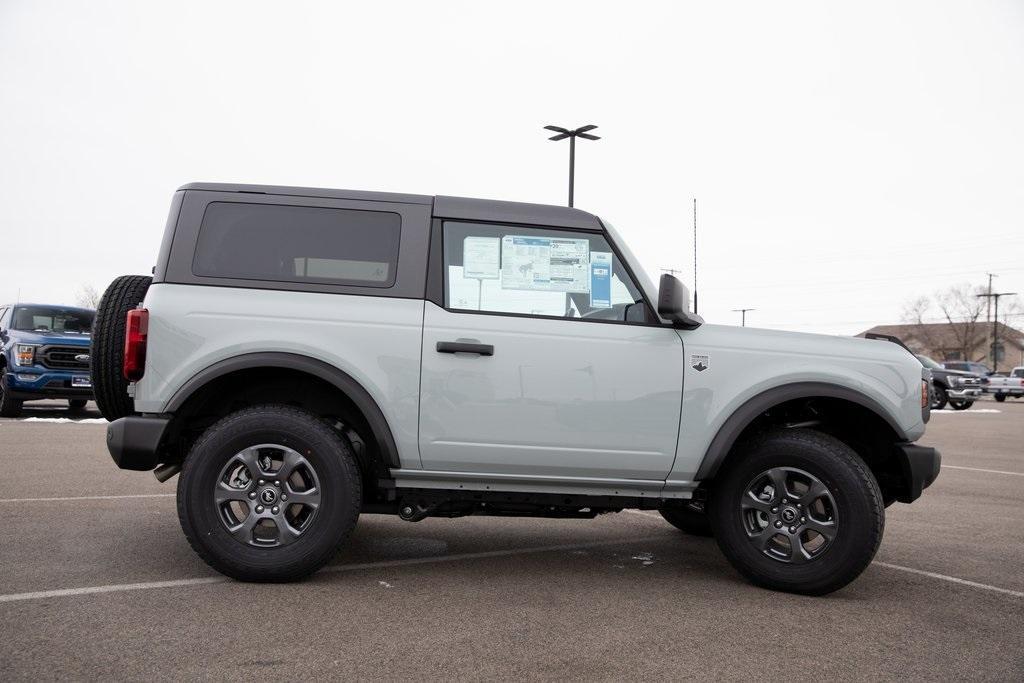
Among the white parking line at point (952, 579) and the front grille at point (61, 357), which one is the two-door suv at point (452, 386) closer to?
the white parking line at point (952, 579)

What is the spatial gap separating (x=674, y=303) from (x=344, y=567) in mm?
2275

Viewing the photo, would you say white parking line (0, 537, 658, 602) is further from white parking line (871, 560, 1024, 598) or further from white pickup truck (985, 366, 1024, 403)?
white pickup truck (985, 366, 1024, 403)

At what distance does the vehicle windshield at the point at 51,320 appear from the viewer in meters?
14.1

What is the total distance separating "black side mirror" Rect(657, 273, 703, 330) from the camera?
440cm

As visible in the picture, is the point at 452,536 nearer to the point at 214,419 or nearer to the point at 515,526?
the point at 515,526

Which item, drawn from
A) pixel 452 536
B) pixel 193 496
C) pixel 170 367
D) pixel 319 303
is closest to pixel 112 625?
pixel 193 496

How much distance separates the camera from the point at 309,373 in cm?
440

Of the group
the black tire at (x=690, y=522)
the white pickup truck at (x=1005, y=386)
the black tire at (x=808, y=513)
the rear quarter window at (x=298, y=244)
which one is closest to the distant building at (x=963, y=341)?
the white pickup truck at (x=1005, y=386)

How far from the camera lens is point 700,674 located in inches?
127

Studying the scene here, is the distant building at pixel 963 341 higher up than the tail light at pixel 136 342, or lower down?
higher up

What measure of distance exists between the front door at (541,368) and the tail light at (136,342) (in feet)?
4.60

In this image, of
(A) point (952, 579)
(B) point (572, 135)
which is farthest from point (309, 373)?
(B) point (572, 135)

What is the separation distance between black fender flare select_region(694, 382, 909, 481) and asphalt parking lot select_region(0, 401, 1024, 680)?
681 mm

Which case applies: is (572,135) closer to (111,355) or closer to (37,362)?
(37,362)
